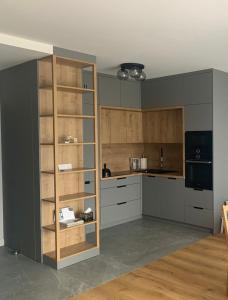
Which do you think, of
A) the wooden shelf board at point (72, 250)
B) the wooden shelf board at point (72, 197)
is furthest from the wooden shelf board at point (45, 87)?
the wooden shelf board at point (72, 250)

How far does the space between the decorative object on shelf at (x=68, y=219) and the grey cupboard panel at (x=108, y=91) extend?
1.98 metres

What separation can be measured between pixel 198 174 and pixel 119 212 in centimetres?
145

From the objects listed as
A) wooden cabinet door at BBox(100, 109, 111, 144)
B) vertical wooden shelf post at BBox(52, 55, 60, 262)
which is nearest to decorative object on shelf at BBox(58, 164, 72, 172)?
vertical wooden shelf post at BBox(52, 55, 60, 262)

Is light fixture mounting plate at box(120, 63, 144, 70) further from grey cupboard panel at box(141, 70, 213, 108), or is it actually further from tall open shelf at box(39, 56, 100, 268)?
grey cupboard panel at box(141, 70, 213, 108)

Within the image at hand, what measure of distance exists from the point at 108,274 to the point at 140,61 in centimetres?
273

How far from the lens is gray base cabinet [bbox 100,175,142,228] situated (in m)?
5.20

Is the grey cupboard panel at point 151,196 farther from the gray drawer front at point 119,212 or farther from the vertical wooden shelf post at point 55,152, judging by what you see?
the vertical wooden shelf post at point 55,152

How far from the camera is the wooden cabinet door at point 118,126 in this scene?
18.1ft

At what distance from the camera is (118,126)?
5586 millimetres

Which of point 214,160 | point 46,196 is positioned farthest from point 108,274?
point 214,160

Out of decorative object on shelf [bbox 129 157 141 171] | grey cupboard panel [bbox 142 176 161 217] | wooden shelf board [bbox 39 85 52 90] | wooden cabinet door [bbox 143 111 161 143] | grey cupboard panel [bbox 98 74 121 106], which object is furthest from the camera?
decorative object on shelf [bbox 129 157 141 171]

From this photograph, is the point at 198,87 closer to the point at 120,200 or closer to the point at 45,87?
the point at 120,200

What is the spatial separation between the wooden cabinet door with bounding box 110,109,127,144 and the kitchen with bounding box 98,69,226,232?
0.06ft

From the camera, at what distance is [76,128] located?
4.06 meters
